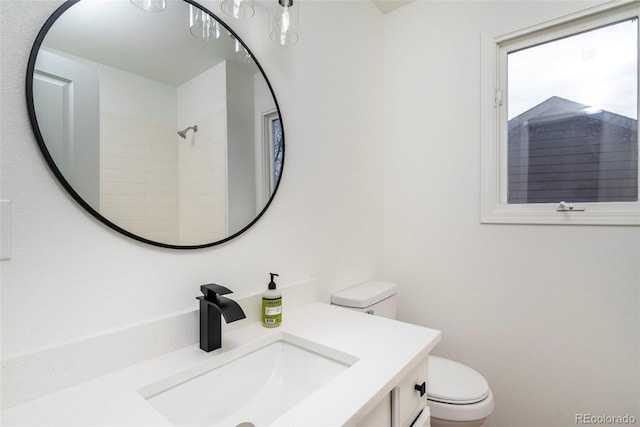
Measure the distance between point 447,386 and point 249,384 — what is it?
2.87 feet

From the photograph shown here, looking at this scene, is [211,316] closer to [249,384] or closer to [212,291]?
[212,291]

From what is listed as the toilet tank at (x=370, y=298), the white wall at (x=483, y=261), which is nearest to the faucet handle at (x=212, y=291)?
the toilet tank at (x=370, y=298)

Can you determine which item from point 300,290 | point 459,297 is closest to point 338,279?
point 300,290

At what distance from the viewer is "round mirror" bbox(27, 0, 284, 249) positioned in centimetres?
71

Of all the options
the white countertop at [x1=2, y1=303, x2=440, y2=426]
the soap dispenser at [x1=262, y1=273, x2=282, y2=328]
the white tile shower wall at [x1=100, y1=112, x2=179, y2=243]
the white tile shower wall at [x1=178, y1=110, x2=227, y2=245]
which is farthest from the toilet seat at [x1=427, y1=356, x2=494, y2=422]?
the white tile shower wall at [x1=100, y1=112, x2=179, y2=243]

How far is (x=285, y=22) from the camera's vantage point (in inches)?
43.4

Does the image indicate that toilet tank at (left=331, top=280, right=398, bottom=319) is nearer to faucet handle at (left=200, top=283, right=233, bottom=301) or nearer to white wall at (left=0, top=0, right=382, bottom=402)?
white wall at (left=0, top=0, right=382, bottom=402)

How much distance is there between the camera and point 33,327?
0.66 meters

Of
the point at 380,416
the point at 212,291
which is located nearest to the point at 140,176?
the point at 212,291

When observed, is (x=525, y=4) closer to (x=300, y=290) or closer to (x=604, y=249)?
(x=604, y=249)

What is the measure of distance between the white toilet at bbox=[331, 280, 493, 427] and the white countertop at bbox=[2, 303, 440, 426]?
0.38 metres

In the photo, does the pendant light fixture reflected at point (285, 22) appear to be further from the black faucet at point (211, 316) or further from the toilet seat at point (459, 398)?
the toilet seat at point (459, 398)

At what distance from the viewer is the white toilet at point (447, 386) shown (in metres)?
1.21

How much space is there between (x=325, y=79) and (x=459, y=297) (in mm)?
1329
